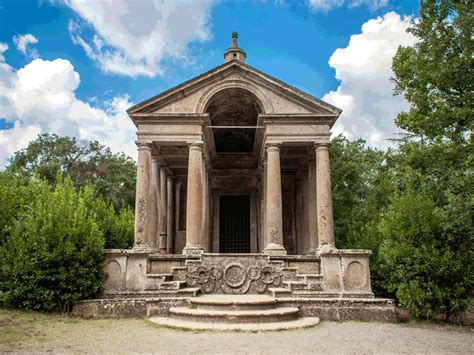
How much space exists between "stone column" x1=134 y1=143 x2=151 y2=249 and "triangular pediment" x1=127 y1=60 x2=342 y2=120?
6.20 ft

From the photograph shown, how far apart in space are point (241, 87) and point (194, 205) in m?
5.06

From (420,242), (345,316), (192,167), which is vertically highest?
(192,167)

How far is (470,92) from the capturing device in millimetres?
9844

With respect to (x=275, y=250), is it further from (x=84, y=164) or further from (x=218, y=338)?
(x=84, y=164)

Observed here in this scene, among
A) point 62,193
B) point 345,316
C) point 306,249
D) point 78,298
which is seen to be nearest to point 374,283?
point 306,249

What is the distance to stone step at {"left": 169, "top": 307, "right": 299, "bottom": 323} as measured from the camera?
9.23 meters

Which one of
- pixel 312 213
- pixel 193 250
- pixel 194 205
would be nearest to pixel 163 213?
pixel 194 205

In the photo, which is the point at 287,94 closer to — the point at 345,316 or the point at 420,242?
the point at 420,242

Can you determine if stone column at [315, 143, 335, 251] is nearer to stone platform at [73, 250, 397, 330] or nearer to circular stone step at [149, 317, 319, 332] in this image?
stone platform at [73, 250, 397, 330]

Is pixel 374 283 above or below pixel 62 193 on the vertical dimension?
below

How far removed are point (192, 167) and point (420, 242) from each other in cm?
795

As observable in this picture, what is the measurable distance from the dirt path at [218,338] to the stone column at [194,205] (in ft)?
13.2

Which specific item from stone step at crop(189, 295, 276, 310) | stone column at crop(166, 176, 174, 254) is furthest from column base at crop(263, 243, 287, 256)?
stone column at crop(166, 176, 174, 254)

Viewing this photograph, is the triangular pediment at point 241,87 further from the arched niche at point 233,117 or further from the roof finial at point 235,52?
the roof finial at point 235,52
